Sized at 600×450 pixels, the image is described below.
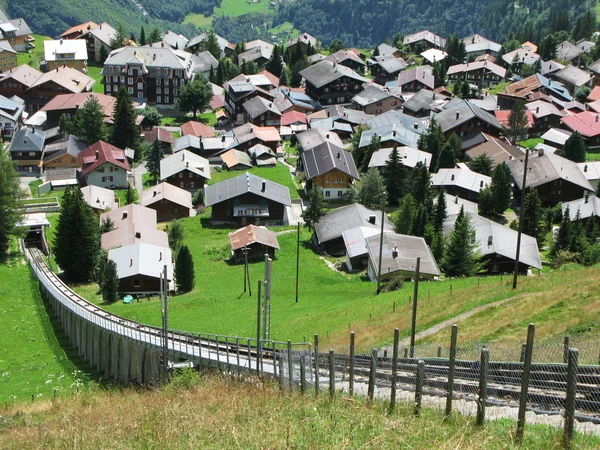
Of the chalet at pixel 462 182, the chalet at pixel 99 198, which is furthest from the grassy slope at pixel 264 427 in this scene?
the chalet at pixel 462 182

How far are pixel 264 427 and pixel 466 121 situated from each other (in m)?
82.7

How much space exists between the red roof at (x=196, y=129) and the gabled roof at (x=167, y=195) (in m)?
21.3

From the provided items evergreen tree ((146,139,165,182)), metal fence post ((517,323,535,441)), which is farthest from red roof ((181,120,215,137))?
metal fence post ((517,323,535,441))

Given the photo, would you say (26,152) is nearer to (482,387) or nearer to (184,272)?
(184,272)

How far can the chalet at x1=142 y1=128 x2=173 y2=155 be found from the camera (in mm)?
97250

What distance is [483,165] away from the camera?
275 ft

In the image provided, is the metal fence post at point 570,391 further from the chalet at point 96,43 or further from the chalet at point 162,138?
the chalet at point 96,43

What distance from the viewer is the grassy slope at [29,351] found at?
37969 millimetres

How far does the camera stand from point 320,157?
8400 cm

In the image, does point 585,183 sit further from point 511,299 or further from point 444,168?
point 511,299

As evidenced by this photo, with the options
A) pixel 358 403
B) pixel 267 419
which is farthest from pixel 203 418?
pixel 358 403

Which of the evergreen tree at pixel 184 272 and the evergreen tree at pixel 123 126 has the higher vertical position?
the evergreen tree at pixel 123 126

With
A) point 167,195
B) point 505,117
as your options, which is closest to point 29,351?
point 167,195

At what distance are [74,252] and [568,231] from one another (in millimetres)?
37924
